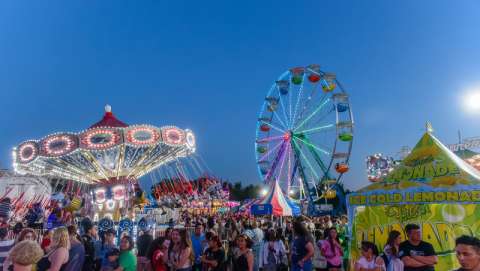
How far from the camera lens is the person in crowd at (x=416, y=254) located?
15.4 feet

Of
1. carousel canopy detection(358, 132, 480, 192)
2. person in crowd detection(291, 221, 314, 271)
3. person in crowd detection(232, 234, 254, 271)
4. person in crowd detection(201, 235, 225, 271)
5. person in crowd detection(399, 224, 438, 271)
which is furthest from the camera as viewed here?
carousel canopy detection(358, 132, 480, 192)

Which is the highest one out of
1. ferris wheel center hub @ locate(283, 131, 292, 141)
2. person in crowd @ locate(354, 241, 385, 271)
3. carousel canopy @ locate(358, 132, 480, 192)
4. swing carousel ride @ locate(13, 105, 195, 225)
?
ferris wheel center hub @ locate(283, 131, 292, 141)

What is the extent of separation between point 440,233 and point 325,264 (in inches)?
78.9

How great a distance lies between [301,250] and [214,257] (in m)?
1.34

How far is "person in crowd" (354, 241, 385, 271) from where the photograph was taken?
491cm

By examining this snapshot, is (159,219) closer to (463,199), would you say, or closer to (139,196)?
(139,196)

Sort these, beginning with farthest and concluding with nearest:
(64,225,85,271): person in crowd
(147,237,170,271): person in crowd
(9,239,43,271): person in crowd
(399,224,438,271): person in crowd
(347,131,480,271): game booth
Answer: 1. (347,131,480,271): game booth
2. (147,237,170,271): person in crowd
3. (399,224,438,271): person in crowd
4. (64,225,85,271): person in crowd
5. (9,239,43,271): person in crowd

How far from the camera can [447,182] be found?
21.5 feet

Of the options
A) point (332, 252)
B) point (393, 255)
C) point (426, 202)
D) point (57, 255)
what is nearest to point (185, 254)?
point (57, 255)

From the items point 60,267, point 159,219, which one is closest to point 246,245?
point 60,267

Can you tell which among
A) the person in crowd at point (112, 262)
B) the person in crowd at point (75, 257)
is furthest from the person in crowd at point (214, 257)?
the person in crowd at point (75, 257)

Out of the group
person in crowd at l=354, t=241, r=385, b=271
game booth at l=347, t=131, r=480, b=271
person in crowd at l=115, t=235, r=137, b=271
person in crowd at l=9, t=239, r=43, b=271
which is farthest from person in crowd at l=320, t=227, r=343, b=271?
person in crowd at l=9, t=239, r=43, b=271

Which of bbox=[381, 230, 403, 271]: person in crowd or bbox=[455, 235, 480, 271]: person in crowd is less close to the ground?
bbox=[455, 235, 480, 271]: person in crowd

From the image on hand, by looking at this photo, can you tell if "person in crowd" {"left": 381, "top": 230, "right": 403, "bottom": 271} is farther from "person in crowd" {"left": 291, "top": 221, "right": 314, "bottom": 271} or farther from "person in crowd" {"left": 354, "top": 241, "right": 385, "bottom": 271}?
"person in crowd" {"left": 291, "top": 221, "right": 314, "bottom": 271}
